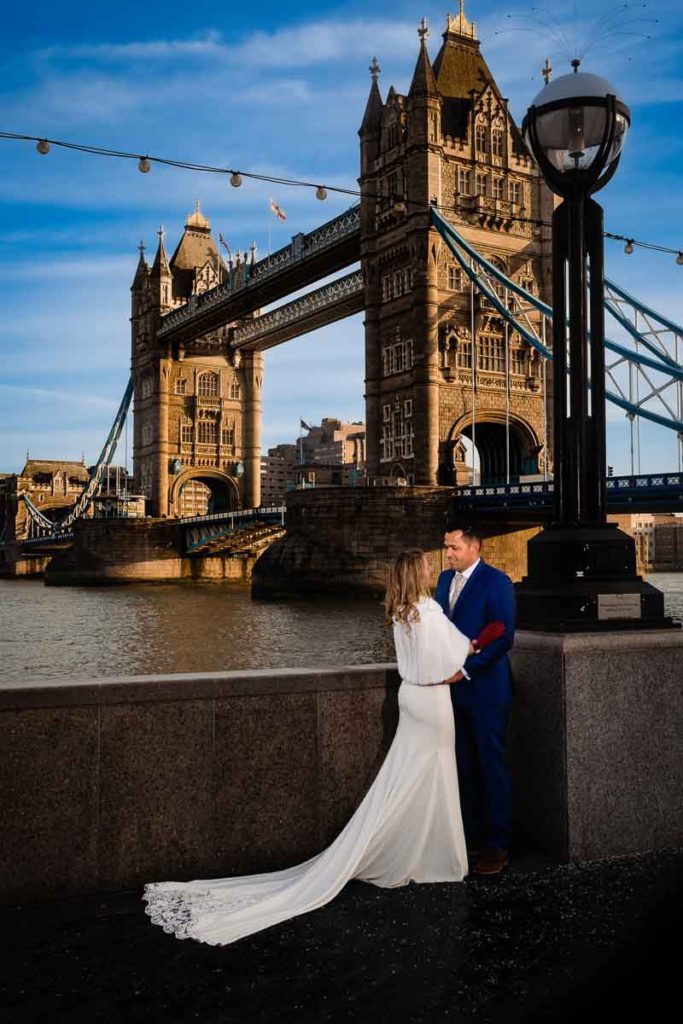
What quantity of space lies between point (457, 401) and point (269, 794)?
37119mm

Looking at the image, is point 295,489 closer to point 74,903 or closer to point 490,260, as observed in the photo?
point 490,260

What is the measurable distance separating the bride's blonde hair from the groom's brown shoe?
1.02 metres

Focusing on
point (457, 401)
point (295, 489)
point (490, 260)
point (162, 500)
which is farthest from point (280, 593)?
point (162, 500)

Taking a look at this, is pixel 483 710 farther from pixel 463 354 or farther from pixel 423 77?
pixel 423 77

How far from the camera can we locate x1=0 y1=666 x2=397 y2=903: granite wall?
365 centimetres

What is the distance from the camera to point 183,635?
2386 cm

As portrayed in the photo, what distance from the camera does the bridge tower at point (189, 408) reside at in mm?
65125

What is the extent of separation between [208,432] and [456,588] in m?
63.8

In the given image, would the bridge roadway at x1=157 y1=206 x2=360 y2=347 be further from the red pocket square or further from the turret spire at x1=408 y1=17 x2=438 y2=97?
the red pocket square

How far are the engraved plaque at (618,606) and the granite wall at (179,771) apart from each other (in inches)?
39.6

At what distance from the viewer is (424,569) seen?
385 cm

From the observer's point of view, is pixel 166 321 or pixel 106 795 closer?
pixel 106 795

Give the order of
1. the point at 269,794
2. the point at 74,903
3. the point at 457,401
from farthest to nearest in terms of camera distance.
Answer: the point at 457,401 < the point at 269,794 < the point at 74,903

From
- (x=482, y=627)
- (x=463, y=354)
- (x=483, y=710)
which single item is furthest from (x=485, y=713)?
(x=463, y=354)
